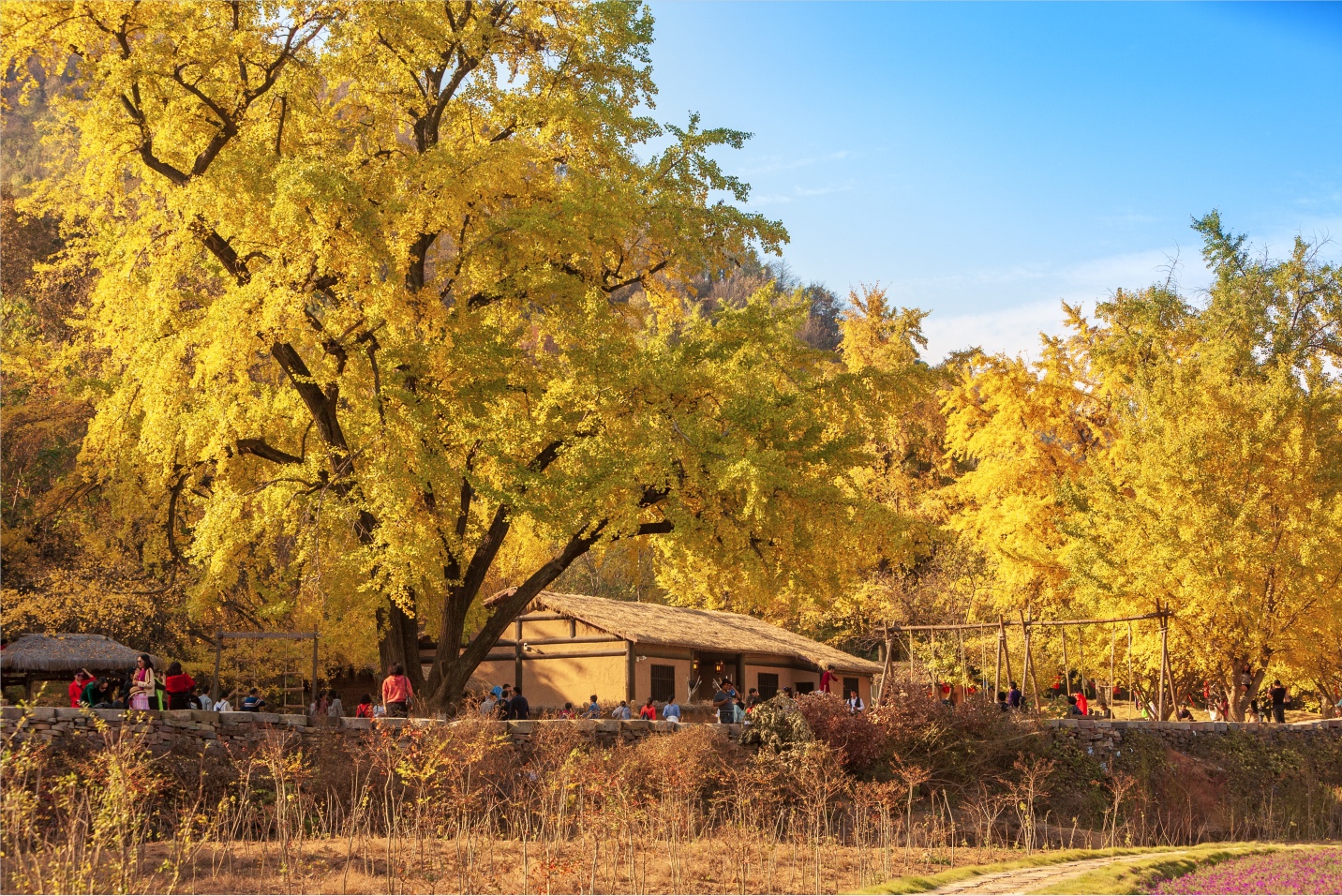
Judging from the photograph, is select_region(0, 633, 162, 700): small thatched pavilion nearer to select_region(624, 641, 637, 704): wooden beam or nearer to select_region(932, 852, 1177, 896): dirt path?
select_region(624, 641, 637, 704): wooden beam

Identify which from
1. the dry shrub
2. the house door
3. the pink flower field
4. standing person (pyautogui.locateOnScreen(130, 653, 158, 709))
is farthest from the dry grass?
the house door

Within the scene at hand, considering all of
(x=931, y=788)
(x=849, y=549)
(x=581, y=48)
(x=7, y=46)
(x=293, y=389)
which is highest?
(x=581, y=48)

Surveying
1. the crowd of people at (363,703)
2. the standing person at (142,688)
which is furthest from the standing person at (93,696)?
the standing person at (142,688)

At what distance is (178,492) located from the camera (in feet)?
63.5

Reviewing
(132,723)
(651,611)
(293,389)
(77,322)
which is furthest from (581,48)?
(651,611)

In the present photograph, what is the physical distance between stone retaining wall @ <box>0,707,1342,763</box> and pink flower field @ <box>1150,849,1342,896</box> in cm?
580

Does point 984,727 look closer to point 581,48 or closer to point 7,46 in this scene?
point 581,48

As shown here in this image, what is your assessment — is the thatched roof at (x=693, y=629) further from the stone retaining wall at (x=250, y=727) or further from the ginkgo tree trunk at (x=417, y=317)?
the stone retaining wall at (x=250, y=727)

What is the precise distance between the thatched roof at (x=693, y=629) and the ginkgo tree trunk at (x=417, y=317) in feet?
29.7

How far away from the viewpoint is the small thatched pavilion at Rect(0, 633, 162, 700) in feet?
64.6

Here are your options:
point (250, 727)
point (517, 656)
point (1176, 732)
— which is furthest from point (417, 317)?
point (1176, 732)

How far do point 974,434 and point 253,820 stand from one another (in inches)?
923

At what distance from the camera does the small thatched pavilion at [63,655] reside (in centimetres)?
1969

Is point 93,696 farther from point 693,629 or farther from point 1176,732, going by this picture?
point 1176,732
